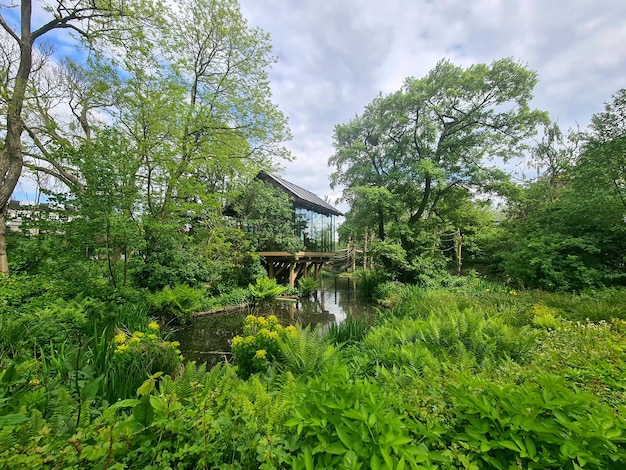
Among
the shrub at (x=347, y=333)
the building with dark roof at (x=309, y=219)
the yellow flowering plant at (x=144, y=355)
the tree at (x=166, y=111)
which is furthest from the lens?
the building with dark roof at (x=309, y=219)

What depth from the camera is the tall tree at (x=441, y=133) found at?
8828 mm

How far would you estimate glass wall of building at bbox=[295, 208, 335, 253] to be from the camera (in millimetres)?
11094

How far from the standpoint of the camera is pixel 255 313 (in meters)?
6.87

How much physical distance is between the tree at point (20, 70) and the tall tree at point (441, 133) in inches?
348

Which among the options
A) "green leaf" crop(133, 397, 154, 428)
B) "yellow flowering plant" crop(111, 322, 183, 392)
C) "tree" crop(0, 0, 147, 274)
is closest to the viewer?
"green leaf" crop(133, 397, 154, 428)

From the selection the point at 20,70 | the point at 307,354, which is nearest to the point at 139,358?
the point at 307,354

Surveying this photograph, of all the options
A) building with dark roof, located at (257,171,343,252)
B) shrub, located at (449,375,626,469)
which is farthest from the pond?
shrub, located at (449,375,626,469)

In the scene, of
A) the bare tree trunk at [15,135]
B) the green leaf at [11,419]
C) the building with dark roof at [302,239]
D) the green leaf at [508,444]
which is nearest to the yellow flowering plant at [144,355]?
the green leaf at [11,419]

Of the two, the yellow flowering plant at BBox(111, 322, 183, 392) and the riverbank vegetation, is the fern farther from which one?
the yellow flowering plant at BBox(111, 322, 183, 392)

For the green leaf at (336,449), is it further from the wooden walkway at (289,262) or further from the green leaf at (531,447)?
the wooden walkway at (289,262)

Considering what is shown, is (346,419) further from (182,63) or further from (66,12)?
(66,12)

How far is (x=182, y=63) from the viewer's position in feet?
22.7

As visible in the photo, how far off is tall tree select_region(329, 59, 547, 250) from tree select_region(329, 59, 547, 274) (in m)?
0.03

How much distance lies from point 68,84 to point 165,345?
959 centimetres
